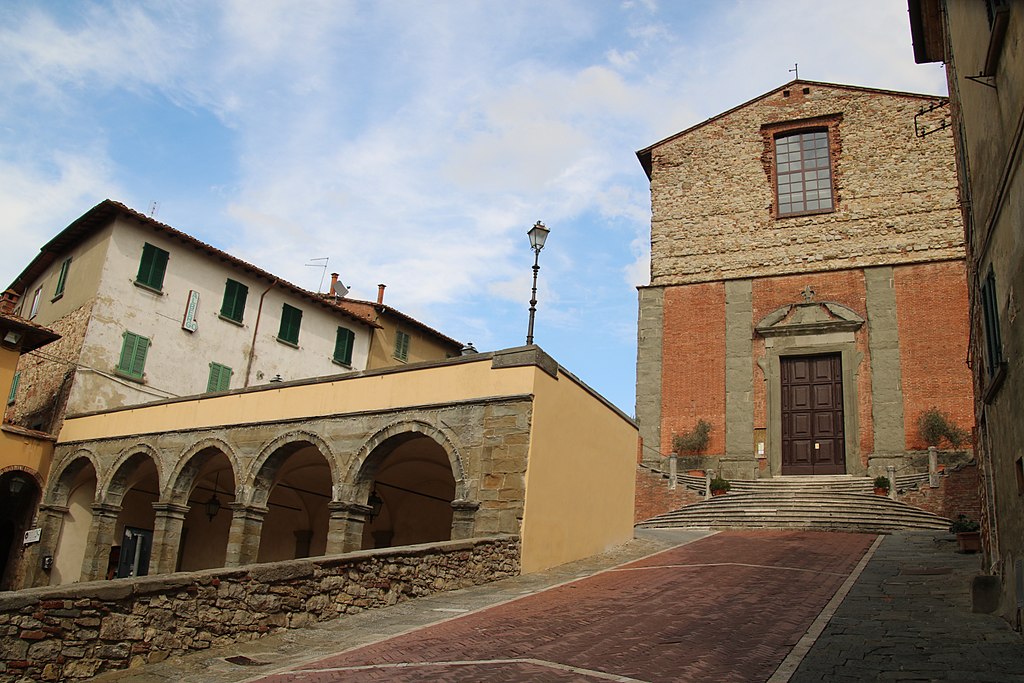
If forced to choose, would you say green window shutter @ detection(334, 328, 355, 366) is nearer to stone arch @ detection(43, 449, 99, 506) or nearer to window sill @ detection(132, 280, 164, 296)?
window sill @ detection(132, 280, 164, 296)

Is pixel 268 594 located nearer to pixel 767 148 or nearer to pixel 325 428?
pixel 325 428

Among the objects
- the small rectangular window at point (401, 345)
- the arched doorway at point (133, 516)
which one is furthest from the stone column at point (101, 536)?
the small rectangular window at point (401, 345)

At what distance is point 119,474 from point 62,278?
7.04m

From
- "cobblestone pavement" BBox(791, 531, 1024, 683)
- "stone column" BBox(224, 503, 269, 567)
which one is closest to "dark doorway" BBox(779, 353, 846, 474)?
"cobblestone pavement" BBox(791, 531, 1024, 683)

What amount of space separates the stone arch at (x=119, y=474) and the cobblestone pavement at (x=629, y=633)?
11.3m

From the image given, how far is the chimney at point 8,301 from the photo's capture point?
21.3 metres

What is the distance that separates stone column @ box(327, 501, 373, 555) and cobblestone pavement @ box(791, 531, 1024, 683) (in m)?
7.32

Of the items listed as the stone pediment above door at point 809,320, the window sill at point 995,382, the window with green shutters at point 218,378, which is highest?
the stone pediment above door at point 809,320

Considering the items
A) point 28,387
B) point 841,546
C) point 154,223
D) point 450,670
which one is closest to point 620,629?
point 450,670

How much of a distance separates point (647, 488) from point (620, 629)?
12.9 m

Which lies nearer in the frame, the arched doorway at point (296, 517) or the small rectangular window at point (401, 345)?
the arched doorway at point (296, 517)

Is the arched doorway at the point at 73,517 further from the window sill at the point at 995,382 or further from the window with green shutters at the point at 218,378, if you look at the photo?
the window sill at the point at 995,382

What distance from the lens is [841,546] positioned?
1397cm

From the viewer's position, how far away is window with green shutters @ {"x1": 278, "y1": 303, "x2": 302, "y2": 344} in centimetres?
2475
